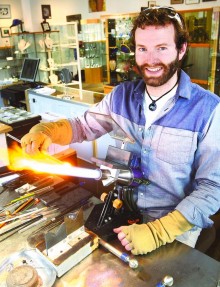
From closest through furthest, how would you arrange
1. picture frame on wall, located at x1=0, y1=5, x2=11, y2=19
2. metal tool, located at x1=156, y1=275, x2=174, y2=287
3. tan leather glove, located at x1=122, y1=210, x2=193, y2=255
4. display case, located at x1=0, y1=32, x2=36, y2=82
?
metal tool, located at x1=156, y1=275, x2=174, y2=287 → tan leather glove, located at x1=122, y1=210, x2=193, y2=255 → display case, located at x1=0, y1=32, x2=36, y2=82 → picture frame on wall, located at x1=0, y1=5, x2=11, y2=19

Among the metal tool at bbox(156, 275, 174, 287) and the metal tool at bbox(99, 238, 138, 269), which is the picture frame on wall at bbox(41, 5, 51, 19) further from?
the metal tool at bbox(156, 275, 174, 287)

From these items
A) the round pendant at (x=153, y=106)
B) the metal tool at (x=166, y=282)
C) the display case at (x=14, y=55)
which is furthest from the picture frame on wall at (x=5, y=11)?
the metal tool at (x=166, y=282)

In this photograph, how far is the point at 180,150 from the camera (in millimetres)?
1375

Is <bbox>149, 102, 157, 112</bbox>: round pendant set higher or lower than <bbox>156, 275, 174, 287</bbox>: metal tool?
higher

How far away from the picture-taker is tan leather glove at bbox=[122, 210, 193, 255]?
43.8 inches

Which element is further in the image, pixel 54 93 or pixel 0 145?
pixel 54 93

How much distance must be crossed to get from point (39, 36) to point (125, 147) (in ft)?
20.4

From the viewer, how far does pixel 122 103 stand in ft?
5.32

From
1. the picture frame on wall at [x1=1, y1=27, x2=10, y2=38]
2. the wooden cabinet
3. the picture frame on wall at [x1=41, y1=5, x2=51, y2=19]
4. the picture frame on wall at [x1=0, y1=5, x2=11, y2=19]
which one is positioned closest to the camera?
the wooden cabinet

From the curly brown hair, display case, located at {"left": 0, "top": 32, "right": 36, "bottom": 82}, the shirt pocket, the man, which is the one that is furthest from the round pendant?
display case, located at {"left": 0, "top": 32, "right": 36, "bottom": 82}

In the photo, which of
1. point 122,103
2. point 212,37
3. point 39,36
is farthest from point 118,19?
point 122,103

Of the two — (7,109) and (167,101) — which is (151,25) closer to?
(167,101)

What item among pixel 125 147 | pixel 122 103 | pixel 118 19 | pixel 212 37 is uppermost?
pixel 118 19

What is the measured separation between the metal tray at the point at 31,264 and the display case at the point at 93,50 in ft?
25.9
